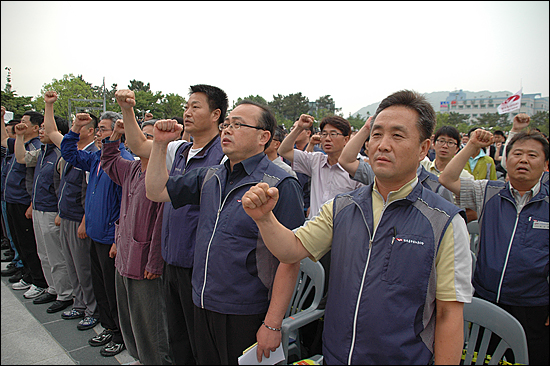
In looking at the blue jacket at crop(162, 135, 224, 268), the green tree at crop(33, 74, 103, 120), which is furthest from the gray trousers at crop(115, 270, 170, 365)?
the green tree at crop(33, 74, 103, 120)

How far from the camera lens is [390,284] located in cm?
131

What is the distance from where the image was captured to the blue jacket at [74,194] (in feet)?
12.3

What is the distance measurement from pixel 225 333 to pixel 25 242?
4.42m

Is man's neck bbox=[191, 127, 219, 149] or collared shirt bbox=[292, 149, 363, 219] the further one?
collared shirt bbox=[292, 149, 363, 219]

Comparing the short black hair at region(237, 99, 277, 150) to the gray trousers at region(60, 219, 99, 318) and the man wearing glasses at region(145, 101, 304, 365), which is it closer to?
the man wearing glasses at region(145, 101, 304, 365)

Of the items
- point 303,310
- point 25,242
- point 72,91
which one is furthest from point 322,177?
point 72,91

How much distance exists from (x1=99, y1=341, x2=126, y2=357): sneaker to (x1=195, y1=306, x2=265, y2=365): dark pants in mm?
1568

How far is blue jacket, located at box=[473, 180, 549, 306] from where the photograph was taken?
2139 millimetres

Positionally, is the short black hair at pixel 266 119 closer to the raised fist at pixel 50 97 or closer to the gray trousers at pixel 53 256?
the raised fist at pixel 50 97

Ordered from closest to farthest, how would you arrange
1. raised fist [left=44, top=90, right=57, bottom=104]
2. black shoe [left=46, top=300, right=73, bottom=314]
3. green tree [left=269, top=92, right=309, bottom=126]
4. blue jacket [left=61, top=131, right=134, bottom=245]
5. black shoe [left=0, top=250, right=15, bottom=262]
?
blue jacket [left=61, top=131, right=134, bottom=245] < raised fist [left=44, top=90, right=57, bottom=104] < black shoe [left=46, top=300, right=73, bottom=314] < black shoe [left=0, top=250, right=15, bottom=262] < green tree [left=269, top=92, right=309, bottom=126]

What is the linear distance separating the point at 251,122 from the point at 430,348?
1.57 m

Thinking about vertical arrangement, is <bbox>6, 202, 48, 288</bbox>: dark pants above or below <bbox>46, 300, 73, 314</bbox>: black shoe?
above

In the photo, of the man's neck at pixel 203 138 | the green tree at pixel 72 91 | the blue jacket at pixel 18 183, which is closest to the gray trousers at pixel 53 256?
the blue jacket at pixel 18 183

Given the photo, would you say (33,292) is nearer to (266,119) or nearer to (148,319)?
(148,319)
